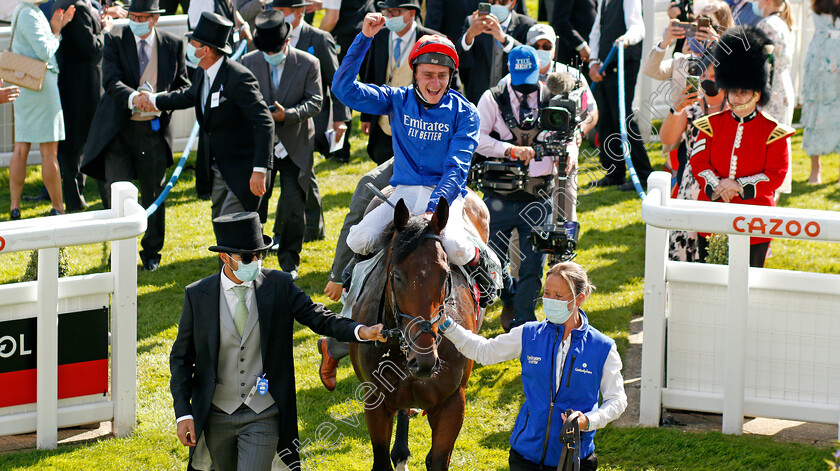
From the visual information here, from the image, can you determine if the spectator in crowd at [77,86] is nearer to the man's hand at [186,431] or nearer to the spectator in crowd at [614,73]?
the spectator in crowd at [614,73]

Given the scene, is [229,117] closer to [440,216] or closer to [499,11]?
[499,11]

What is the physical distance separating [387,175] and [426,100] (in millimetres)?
1396

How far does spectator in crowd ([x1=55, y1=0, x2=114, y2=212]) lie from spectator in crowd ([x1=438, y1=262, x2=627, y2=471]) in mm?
7743

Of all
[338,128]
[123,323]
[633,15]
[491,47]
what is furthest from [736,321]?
[633,15]

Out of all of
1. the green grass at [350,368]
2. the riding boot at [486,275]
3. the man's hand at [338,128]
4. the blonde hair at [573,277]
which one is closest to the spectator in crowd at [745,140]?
the green grass at [350,368]

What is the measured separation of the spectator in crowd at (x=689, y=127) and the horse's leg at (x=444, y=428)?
10.2 feet

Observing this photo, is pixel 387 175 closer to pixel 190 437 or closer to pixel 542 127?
pixel 542 127

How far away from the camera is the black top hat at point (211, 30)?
9227mm

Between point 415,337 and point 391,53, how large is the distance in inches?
220

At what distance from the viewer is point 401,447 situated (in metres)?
7.30

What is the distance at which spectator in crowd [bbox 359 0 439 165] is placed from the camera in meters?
10.8

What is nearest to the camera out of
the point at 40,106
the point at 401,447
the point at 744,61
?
the point at 401,447

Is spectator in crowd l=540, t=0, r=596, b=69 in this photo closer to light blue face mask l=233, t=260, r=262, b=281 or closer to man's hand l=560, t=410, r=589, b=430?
light blue face mask l=233, t=260, r=262, b=281

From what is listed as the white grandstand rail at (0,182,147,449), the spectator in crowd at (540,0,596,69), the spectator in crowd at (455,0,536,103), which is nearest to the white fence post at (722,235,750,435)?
the white grandstand rail at (0,182,147,449)
